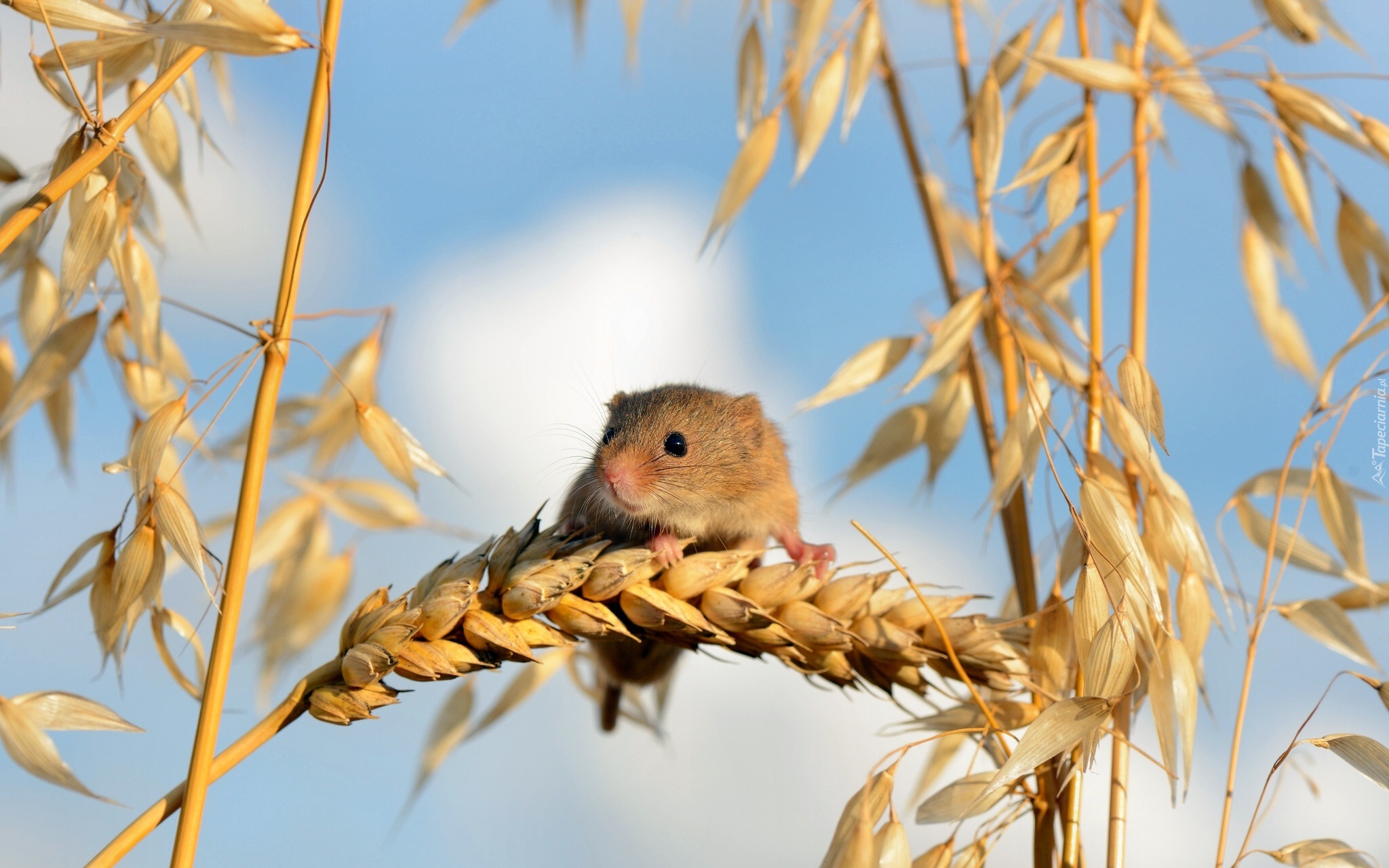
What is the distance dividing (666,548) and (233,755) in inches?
33.5

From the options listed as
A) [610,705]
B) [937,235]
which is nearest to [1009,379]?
[937,235]

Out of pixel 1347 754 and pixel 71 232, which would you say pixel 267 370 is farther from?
pixel 1347 754

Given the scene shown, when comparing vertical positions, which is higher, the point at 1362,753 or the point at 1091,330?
the point at 1091,330

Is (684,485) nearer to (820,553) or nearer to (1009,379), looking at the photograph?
(820,553)

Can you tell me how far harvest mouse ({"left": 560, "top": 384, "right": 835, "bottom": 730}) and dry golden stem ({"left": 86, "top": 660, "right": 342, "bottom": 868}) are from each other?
1.04 metres

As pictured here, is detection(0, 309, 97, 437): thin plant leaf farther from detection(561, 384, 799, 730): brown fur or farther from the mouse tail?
the mouse tail

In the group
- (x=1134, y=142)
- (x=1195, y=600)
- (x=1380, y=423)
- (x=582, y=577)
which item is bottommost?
(x=582, y=577)

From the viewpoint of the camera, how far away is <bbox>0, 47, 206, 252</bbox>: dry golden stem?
3.81ft

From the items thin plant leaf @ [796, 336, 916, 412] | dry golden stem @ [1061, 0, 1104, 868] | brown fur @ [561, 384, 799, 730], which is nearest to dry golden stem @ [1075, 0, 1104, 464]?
dry golden stem @ [1061, 0, 1104, 868]

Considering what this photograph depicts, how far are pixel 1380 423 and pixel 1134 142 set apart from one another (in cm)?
69

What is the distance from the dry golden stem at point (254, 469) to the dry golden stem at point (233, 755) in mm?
36

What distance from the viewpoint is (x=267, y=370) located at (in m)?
1.25

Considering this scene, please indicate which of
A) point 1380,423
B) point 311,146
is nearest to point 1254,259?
point 1380,423

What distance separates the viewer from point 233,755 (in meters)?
1.20
